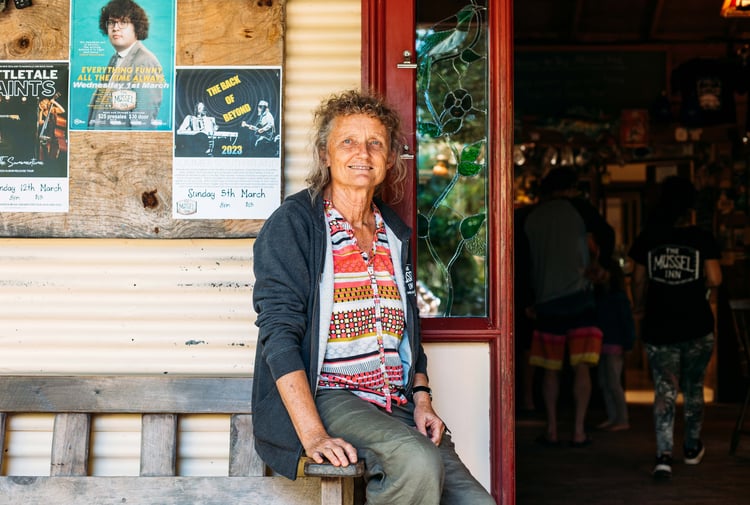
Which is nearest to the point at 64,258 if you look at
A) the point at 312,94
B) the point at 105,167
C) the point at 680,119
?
the point at 105,167

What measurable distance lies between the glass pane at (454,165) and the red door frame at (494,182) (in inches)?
2.4

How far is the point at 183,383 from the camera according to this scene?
3303mm

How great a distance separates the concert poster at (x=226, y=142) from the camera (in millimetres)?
3439

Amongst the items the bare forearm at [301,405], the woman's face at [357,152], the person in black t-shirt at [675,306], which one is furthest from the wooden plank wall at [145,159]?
the person in black t-shirt at [675,306]

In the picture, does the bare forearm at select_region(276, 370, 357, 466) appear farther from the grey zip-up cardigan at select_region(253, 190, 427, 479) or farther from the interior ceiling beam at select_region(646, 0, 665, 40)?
the interior ceiling beam at select_region(646, 0, 665, 40)

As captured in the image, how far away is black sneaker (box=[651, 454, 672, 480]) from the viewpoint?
549cm

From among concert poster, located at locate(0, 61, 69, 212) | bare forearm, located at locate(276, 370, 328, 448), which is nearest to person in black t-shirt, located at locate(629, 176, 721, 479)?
bare forearm, located at locate(276, 370, 328, 448)

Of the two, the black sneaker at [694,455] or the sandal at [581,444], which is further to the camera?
the sandal at [581,444]

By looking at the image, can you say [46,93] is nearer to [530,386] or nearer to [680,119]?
[530,386]

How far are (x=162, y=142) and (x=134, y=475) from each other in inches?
49.6

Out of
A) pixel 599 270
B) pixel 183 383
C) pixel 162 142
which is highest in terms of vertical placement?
pixel 162 142

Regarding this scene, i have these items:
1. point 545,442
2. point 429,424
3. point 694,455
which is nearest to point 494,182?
point 429,424

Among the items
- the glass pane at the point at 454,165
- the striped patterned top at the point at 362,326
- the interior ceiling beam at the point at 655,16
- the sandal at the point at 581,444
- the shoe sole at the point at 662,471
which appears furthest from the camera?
the interior ceiling beam at the point at 655,16

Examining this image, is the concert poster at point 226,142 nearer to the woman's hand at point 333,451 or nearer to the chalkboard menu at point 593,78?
the woman's hand at point 333,451
